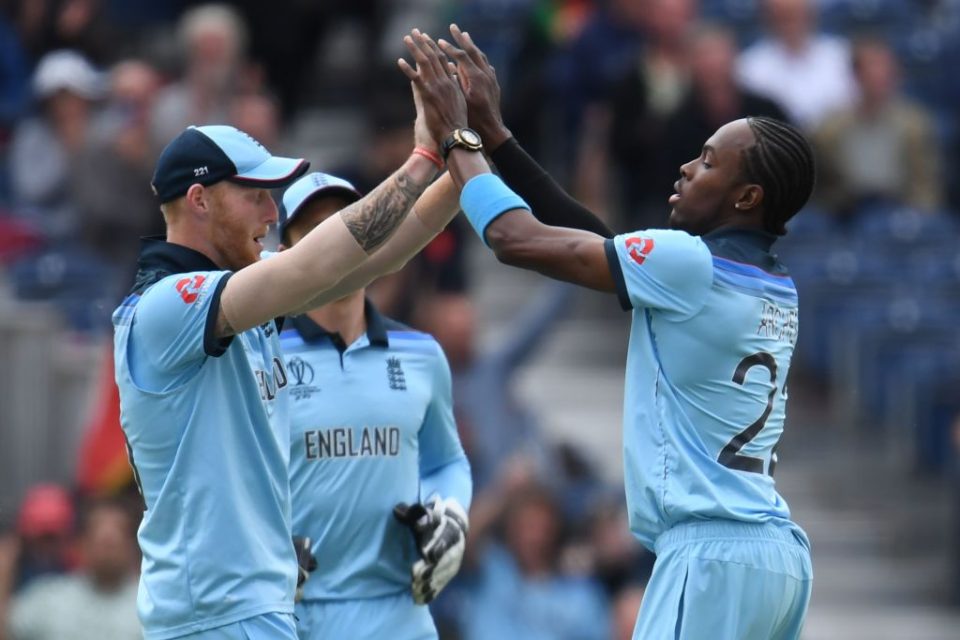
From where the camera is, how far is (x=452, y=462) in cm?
634

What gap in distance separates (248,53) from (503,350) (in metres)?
3.57

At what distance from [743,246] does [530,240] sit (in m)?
0.58

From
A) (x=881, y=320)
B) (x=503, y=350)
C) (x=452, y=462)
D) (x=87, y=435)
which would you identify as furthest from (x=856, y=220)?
(x=452, y=462)

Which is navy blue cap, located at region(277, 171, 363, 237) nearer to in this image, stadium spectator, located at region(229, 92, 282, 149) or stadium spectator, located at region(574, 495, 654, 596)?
stadium spectator, located at region(574, 495, 654, 596)

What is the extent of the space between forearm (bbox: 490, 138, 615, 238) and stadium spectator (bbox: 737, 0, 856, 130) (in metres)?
7.52

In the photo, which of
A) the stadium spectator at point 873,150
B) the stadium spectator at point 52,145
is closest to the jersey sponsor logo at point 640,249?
the stadium spectator at point 52,145

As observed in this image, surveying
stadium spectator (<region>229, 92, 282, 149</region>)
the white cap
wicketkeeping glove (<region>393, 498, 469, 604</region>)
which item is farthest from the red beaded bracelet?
the white cap

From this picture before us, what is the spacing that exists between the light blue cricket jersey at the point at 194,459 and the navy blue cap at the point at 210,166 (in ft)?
0.65

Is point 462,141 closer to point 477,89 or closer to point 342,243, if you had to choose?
point 477,89

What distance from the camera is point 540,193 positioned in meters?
5.41

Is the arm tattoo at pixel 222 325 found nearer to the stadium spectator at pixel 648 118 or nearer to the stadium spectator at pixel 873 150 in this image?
the stadium spectator at pixel 648 118

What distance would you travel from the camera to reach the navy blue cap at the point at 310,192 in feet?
19.8

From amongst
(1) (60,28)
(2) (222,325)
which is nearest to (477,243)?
(1) (60,28)

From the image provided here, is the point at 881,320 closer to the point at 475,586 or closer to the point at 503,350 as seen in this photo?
the point at 503,350
